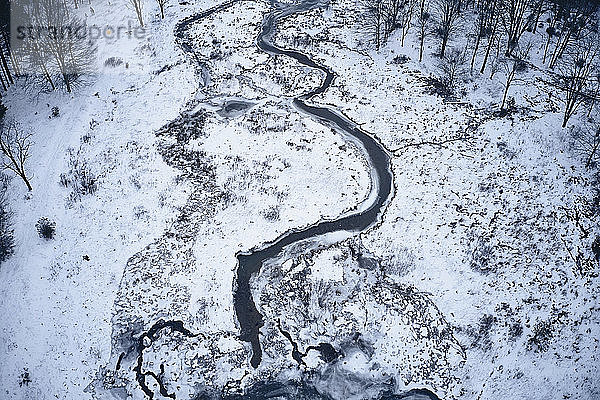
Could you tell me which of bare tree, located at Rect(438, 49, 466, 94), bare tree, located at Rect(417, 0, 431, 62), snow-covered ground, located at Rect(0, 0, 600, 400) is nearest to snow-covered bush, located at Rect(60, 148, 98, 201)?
snow-covered ground, located at Rect(0, 0, 600, 400)

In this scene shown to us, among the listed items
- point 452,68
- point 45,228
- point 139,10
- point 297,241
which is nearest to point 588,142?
point 452,68

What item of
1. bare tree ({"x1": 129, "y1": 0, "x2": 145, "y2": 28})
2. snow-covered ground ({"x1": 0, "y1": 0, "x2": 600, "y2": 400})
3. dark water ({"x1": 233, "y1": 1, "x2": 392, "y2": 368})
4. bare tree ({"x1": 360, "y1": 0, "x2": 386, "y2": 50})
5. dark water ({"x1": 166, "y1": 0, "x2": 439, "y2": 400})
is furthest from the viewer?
bare tree ({"x1": 129, "y1": 0, "x2": 145, "y2": 28})

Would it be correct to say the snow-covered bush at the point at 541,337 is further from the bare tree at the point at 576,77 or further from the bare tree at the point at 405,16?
the bare tree at the point at 405,16

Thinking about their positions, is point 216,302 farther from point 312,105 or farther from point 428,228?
point 312,105

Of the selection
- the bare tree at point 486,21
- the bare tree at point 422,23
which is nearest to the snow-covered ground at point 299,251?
the bare tree at point 422,23

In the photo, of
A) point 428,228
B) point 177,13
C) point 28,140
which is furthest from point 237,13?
point 428,228

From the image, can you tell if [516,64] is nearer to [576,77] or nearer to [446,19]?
[576,77]

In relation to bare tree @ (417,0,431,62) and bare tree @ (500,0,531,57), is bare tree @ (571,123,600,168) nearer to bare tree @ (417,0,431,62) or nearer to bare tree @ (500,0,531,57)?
bare tree @ (500,0,531,57)
